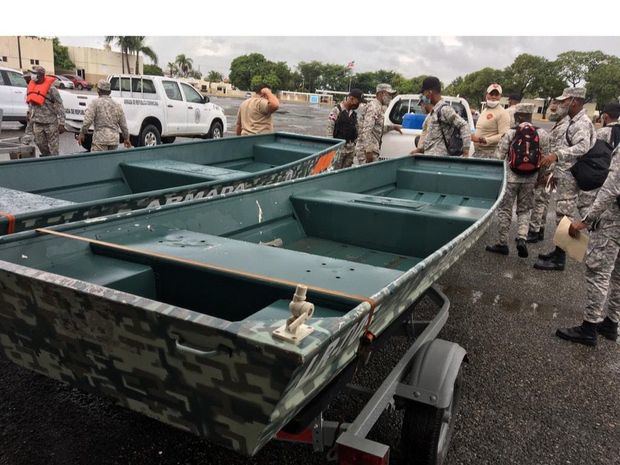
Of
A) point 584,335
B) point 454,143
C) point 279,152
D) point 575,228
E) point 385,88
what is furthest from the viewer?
point 385,88

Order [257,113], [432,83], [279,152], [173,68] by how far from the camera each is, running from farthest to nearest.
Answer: [173,68], [257,113], [279,152], [432,83]

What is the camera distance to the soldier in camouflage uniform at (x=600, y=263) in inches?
158

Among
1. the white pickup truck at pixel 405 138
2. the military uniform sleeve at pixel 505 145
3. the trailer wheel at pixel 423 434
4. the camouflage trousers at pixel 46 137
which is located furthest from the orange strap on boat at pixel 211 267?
the white pickup truck at pixel 405 138

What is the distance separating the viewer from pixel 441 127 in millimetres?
6922

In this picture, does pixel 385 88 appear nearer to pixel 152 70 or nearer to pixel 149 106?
pixel 149 106

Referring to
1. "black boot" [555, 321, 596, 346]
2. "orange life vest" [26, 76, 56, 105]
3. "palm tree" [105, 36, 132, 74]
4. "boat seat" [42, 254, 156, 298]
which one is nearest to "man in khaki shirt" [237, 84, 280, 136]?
"orange life vest" [26, 76, 56, 105]

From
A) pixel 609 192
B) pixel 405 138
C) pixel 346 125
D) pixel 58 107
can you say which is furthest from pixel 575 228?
pixel 58 107

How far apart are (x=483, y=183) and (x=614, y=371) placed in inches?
108

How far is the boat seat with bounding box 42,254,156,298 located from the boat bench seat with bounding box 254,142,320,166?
5.30 meters

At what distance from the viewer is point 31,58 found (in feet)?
172

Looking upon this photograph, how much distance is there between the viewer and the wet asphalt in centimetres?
275

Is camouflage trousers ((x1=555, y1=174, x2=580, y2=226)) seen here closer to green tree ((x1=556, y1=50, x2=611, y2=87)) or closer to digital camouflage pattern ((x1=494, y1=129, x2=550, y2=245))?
digital camouflage pattern ((x1=494, y1=129, x2=550, y2=245))

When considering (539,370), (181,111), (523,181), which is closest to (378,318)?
(539,370)

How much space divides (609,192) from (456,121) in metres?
3.01
